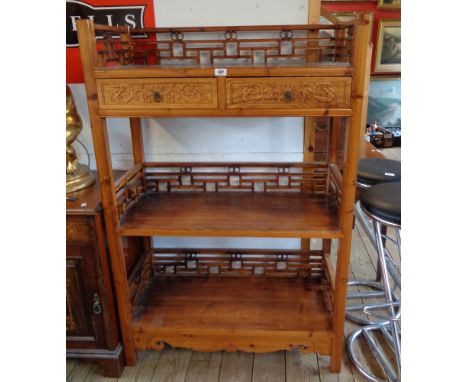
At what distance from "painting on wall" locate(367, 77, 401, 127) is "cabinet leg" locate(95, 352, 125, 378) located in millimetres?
5396

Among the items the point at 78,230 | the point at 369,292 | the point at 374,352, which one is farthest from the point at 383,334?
the point at 78,230

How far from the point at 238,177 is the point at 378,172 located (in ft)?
2.16

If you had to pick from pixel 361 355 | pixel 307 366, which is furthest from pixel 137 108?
pixel 361 355

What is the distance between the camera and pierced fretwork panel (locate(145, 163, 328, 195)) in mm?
1838

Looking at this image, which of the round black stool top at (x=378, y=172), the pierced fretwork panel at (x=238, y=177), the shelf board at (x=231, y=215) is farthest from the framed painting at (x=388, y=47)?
the shelf board at (x=231, y=215)

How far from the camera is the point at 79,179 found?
1.61 m

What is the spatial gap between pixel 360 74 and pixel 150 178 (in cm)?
112

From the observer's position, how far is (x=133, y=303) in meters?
1.75

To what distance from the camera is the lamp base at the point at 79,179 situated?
1.58 m

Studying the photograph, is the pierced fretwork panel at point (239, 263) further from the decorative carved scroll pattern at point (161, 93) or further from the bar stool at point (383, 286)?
the decorative carved scroll pattern at point (161, 93)

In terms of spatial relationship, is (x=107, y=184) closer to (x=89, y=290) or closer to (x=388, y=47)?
(x=89, y=290)

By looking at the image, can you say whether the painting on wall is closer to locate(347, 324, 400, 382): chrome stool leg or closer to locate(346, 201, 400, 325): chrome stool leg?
locate(346, 201, 400, 325): chrome stool leg

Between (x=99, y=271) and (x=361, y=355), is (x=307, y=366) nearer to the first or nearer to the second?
(x=361, y=355)
